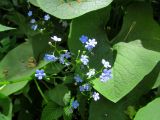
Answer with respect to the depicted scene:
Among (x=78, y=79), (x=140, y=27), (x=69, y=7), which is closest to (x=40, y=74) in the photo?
(x=78, y=79)

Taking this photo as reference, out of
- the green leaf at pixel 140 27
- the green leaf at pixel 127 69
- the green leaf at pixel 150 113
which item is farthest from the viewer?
the green leaf at pixel 140 27

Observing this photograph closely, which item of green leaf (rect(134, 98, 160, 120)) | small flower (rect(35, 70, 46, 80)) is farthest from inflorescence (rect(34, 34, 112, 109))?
green leaf (rect(134, 98, 160, 120))

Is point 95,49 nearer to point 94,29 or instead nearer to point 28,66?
point 94,29

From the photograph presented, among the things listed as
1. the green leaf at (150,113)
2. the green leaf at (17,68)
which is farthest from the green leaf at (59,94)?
the green leaf at (150,113)

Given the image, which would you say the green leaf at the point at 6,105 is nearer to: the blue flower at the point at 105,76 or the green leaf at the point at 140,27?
the blue flower at the point at 105,76

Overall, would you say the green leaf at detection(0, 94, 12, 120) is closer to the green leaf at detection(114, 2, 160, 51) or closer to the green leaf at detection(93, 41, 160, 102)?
the green leaf at detection(93, 41, 160, 102)

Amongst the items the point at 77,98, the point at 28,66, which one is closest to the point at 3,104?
the point at 28,66

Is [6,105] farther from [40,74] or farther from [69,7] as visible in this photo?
[69,7]
